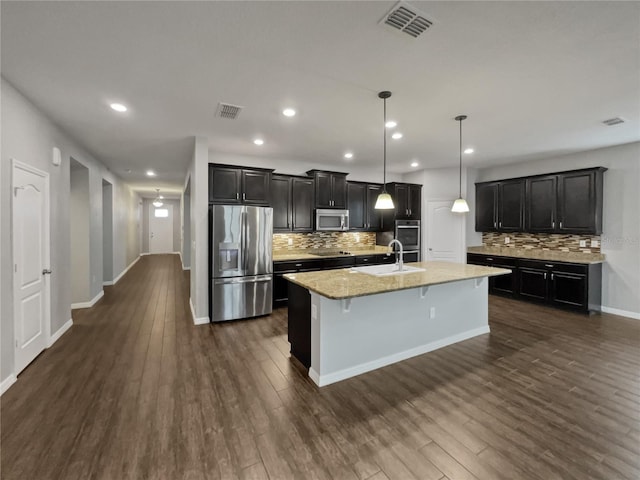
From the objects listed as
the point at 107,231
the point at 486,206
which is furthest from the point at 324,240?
the point at 107,231

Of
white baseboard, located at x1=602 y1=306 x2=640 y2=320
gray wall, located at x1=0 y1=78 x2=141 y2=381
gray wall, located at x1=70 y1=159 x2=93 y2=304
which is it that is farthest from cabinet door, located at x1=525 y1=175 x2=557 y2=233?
gray wall, located at x1=70 y1=159 x2=93 y2=304

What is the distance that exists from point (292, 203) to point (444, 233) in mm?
3552

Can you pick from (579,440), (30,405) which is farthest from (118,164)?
(579,440)

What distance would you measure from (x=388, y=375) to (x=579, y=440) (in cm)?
141

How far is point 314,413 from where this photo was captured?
2.25 metres

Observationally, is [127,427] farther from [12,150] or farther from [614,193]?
[614,193]

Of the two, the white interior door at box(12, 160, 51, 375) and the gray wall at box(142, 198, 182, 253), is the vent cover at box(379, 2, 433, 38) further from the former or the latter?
the gray wall at box(142, 198, 182, 253)

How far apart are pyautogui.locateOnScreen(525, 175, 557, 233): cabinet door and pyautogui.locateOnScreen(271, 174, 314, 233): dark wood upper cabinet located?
4301 millimetres

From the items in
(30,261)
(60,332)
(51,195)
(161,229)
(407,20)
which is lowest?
(60,332)

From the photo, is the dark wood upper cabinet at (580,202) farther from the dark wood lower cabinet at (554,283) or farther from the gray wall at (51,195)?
the gray wall at (51,195)

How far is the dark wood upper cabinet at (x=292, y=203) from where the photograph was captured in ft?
17.5

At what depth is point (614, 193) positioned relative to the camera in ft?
15.7

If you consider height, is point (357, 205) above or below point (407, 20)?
below

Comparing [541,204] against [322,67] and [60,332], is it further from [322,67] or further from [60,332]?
[60,332]
